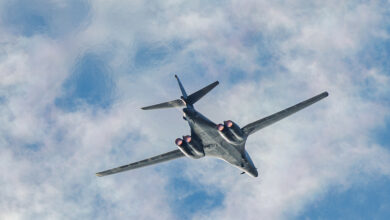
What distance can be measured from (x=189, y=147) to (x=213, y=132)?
4.20m

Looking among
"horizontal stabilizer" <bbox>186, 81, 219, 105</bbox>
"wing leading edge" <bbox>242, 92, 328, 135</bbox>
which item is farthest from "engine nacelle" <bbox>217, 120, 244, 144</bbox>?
"horizontal stabilizer" <bbox>186, 81, 219, 105</bbox>

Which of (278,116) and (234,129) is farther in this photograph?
(278,116)

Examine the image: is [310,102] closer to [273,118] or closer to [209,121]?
[273,118]

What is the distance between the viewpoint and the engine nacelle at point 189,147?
190 feet

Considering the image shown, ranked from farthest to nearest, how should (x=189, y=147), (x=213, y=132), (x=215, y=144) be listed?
(x=215, y=144)
(x=189, y=147)
(x=213, y=132)

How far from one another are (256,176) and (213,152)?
874cm

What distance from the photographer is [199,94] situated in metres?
57.8

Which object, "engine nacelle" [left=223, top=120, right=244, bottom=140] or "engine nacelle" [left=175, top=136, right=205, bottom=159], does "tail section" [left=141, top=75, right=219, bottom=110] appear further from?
Answer: "engine nacelle" [left=223, top=120, right=244, bottom=140]

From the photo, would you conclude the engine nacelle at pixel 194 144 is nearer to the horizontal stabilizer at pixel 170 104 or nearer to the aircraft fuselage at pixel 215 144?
A: the aircraft fuselage at pixel 215 144

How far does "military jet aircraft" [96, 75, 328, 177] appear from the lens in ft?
184

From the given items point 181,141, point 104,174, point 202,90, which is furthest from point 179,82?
point 104,174

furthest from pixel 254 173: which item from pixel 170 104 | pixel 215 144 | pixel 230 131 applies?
pixel 170 104

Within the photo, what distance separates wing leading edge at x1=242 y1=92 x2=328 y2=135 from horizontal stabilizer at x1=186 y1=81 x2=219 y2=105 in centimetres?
831

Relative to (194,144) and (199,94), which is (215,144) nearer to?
(194,144)
